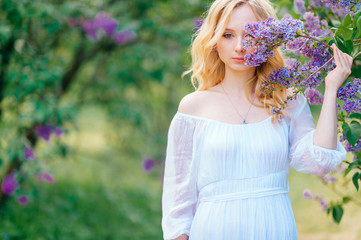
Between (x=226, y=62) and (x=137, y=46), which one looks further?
(x=137, y=46)

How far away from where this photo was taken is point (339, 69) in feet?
5.01

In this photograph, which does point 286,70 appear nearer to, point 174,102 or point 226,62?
point 226,62

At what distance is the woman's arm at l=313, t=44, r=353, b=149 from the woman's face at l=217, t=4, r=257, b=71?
325 mm

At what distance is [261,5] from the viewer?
70.5 inches

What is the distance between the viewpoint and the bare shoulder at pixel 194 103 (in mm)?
1896

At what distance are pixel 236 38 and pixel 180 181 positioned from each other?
0.62 m

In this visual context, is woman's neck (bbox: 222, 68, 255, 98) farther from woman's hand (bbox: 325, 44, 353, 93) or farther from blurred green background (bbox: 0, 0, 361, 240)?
blurred green background (bbox: 0, 0, 361, 240)

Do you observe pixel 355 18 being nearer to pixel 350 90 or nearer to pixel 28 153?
pixel 350 90

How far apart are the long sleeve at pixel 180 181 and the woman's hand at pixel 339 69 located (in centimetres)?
58

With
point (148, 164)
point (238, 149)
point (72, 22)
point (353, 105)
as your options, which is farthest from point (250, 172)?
point (148, 164)

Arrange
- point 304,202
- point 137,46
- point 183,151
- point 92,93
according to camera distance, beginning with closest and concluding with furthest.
Answer: 1. point 183,151
2. point 137,46
3. point 92,93
4. point 304,202

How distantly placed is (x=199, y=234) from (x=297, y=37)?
81 centimetres

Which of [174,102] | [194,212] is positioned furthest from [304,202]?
[194,212]

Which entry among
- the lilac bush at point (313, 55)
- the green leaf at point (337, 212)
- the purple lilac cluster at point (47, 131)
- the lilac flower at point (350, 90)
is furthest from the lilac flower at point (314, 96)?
the purple lilac cluster at point (47, 131)
